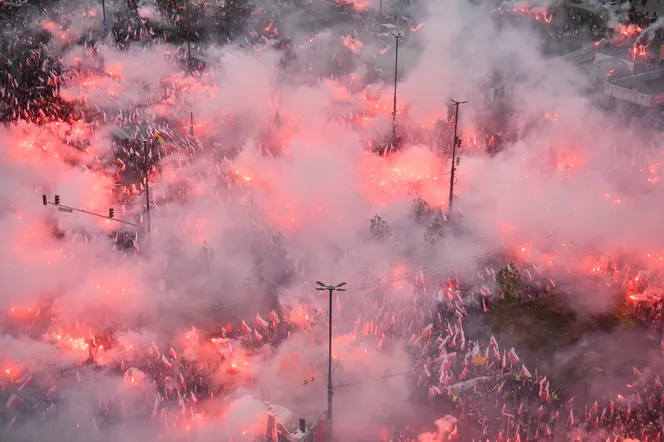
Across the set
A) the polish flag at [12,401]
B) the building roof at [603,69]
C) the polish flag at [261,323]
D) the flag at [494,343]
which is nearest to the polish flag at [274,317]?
the polish flag at [261,323]

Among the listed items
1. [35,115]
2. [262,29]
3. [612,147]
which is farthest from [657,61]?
[35,115]

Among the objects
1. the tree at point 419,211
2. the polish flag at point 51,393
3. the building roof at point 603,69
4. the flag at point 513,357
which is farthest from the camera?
the building roof at point 603,69

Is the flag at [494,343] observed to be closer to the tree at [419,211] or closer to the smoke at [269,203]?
the smoke at [269,203]

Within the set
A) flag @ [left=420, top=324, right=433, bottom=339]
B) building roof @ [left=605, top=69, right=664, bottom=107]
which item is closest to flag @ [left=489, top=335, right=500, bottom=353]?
flag @ [left=420, top=324, right=433, bottom=339]

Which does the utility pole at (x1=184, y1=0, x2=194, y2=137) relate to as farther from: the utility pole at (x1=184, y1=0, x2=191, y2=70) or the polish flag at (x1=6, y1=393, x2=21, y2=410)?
the polish flag at (x1=6, y1=393, x2=21, y2=410)

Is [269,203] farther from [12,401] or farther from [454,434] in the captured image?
[454,434]

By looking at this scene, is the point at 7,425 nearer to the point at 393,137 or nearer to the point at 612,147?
the point at 393,137
